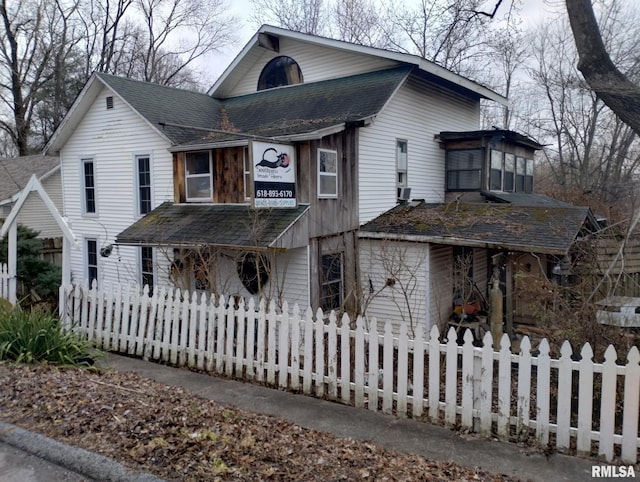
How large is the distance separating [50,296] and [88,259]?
6.75ft

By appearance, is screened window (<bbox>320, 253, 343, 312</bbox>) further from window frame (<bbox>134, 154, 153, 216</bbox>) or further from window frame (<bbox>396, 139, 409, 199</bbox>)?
window frame (<bbox>134, 154, 153, 216</bbox>)

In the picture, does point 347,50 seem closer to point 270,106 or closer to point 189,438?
point 270,106

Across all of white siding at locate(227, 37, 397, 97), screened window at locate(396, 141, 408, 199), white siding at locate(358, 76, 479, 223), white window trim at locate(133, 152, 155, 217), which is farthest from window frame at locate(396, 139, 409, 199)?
white window trim at locate(133, 152, 155, 217)

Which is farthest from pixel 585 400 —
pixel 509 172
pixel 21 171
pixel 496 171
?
pixel 21 171

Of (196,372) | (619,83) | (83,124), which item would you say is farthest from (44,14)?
(619,83)

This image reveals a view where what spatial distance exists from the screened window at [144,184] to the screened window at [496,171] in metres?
10.6

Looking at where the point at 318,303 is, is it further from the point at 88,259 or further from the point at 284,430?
the point at 88,259

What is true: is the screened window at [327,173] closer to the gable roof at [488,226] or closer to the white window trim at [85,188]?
the gable roof at [488,226]

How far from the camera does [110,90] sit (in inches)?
573

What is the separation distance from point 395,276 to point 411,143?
4.58 m

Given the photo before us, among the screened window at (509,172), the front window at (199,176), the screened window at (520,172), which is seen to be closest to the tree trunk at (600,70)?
the front window at (199,176)

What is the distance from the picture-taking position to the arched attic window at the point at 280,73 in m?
16.0

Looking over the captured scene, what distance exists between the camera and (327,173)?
38.5ft

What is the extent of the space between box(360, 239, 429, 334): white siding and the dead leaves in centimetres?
710
